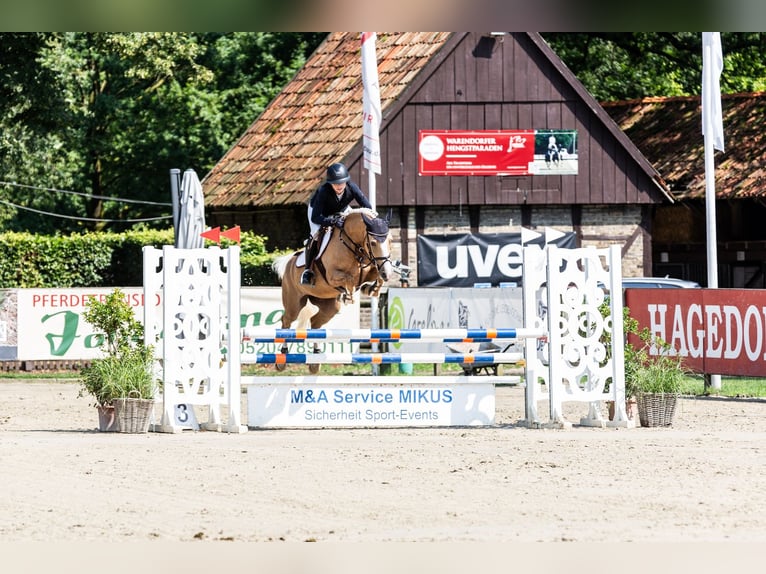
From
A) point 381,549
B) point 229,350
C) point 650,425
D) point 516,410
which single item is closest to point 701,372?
point 516,410

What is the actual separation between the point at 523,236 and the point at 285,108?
6.91m

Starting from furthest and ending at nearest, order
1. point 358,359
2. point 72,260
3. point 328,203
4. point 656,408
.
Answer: point 72,260, point 328,203, point 656,408, point 358,359

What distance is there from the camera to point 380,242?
498 inches

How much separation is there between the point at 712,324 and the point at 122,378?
935 cm

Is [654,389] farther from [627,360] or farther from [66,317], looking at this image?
[66,317]

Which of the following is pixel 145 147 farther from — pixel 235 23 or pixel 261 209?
pixel 235 23

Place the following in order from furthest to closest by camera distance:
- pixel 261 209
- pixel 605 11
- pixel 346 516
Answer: pixel 261 209
pixel 346 516
pixel 605 11

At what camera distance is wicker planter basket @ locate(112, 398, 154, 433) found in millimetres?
12497

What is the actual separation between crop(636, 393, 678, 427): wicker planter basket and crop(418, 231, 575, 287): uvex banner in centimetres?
1424

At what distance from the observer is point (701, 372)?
1875cm

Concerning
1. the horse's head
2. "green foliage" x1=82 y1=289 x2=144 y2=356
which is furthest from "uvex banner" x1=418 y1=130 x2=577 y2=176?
"green foliage" x1=82 y1=289 x2=144 y2=356

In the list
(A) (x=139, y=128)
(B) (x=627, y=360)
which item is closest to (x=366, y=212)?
(B) (x=627, y=360)

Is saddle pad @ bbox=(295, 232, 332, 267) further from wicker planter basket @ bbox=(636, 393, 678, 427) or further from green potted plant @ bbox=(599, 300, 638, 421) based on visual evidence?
wicker planter basket @ bbox=(636, 393, 678, 427)

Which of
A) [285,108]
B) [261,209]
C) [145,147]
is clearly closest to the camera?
[261,209]
